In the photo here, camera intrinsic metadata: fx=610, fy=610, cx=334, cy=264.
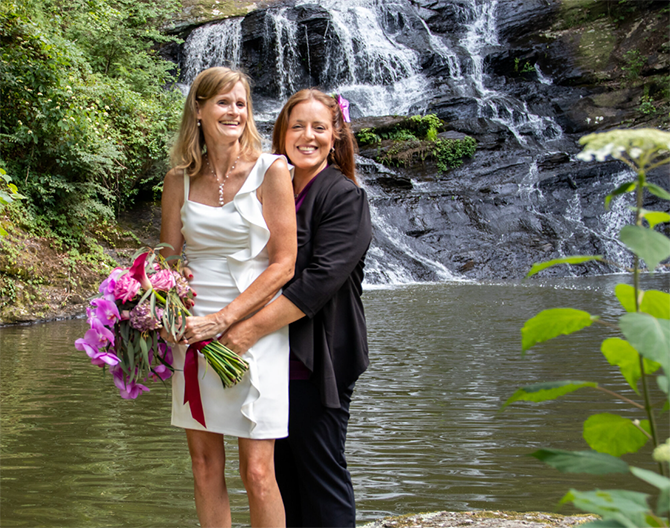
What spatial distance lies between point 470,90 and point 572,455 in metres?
23.8

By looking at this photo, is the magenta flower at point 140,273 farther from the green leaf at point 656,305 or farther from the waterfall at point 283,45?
the waterfall at point 283,45

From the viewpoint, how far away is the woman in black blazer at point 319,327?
205 centimetres

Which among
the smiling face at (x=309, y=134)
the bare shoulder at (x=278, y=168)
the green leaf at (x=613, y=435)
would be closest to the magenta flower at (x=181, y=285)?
the bare shoulder at (x=278, y=168)

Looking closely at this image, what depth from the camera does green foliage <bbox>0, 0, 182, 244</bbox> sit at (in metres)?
10.2

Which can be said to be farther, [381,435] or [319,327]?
[381,435]

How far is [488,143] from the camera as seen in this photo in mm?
19953

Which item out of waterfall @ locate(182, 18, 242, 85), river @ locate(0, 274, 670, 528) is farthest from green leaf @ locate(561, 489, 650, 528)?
waterfall @ locate(182, 18, 242, 85)

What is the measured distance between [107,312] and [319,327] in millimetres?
706

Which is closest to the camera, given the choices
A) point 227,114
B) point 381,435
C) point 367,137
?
point 227,114

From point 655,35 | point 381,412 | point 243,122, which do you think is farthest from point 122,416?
point 655,35

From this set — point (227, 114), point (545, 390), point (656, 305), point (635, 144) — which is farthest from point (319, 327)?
point (635, 144)

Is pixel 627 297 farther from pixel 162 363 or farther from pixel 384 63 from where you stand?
pixel 384 63

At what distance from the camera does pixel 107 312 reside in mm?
1993

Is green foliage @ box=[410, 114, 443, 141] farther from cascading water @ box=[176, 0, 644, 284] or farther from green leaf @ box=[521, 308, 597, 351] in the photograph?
green leaf @ box=[521, 308, 597, 351]
